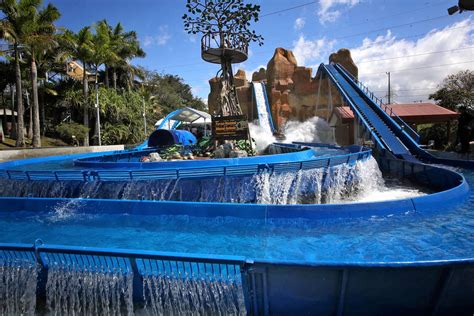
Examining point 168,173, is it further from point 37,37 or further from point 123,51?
point 123,51

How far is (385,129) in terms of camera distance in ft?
50.1

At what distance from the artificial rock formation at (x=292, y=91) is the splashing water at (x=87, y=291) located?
31483 mm

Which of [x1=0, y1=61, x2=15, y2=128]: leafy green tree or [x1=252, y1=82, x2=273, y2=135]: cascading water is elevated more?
[x1=0, y1=61, x2=15, y2=128]: leafy green tree

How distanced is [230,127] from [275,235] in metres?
6.47

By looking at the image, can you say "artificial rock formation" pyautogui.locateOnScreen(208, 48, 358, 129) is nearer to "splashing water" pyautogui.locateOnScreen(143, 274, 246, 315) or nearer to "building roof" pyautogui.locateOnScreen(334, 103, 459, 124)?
"building roof" pyautogui.locateOnScreen(334, 103, 459, 124)

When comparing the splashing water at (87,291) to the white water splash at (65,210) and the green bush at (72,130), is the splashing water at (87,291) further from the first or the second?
the green bush at (72,130)

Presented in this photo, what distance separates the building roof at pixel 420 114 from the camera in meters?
22.7

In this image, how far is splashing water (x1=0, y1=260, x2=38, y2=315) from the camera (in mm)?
3729

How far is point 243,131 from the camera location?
1098 centimetres

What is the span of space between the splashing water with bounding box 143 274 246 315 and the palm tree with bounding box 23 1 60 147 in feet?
74.8

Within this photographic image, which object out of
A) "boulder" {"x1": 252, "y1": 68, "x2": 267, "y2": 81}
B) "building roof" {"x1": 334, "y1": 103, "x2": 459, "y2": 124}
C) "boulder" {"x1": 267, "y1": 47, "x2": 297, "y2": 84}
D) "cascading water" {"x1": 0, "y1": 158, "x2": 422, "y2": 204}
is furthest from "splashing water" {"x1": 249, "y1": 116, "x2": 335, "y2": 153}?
"cascading water" {"x1": 0, "y1": 158, "x2": 422, "y2": 204}

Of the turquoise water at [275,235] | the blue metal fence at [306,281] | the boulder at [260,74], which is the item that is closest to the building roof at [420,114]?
the turquoise water at [275,235]

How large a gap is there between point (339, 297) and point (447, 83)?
3611cm

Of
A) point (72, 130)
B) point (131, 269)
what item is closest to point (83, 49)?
point (72, 130)
